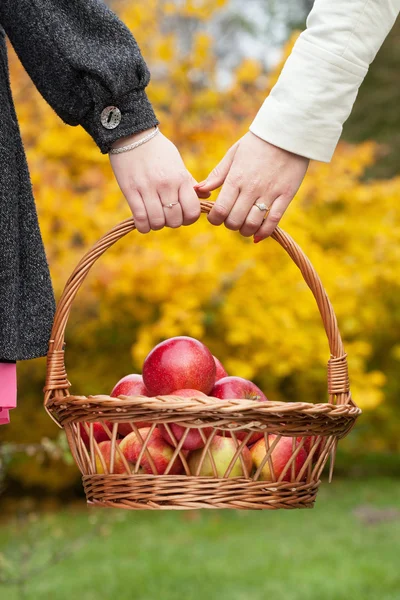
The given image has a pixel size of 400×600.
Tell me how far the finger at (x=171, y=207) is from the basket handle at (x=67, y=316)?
6 cm

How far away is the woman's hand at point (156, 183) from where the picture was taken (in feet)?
4.03

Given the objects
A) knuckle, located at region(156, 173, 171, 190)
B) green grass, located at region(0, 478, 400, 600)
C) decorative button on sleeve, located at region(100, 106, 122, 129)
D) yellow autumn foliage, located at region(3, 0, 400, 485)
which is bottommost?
green grass, located at region(0, 478, 400, 600)

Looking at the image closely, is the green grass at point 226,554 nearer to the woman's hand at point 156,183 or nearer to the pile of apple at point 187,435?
the pile of apple at point 187,435

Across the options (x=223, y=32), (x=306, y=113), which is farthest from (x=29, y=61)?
(x=223, y=32)

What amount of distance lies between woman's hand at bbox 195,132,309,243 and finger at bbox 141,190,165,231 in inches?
3.2

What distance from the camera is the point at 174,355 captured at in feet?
4.41

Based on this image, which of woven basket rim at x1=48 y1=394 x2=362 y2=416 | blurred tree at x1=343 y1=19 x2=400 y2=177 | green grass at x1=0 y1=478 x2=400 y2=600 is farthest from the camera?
blurred tree at x1=343 y1=19 x2=400 y2=177

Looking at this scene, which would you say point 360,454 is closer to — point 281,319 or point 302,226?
point 302,226

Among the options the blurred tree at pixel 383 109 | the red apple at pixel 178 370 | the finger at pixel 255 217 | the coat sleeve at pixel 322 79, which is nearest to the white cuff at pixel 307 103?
the coat sleeve at pixel 322 79

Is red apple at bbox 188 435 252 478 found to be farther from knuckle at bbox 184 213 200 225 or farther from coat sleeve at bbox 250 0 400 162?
coat sleeve at bbox 250 0 400 162

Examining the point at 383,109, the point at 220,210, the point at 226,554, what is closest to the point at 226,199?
the point at 220,210

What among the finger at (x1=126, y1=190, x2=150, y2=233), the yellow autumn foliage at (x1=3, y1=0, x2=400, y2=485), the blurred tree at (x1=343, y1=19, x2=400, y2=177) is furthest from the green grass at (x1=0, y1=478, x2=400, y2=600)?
the blurred tree at (x1=343, y1=19, x2=400, y2=177)

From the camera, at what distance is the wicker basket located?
1.14 meters

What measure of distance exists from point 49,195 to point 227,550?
2204mm
